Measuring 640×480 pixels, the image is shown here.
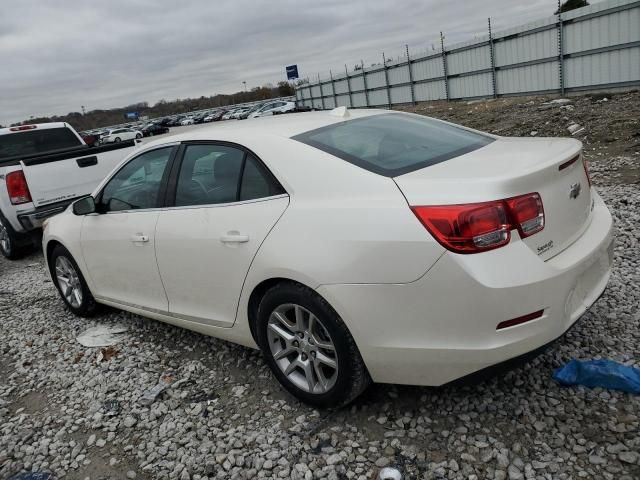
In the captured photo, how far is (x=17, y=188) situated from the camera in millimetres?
7035

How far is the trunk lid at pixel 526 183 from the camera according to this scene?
2.36 metres

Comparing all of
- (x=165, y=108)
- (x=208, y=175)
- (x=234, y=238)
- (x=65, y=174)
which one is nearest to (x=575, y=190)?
(x=234, y=238)

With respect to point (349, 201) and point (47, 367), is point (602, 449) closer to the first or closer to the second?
point (349, 201)

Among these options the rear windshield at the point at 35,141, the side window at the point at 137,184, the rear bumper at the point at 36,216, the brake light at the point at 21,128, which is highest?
the brake light at the point at 21,128

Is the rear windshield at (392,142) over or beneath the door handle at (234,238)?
over

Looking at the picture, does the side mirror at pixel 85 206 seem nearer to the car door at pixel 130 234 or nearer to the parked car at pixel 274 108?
the car door at pixel 130 234

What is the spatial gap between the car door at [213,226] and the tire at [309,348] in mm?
287

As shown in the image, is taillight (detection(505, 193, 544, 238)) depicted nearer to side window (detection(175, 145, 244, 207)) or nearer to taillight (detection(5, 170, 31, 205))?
side window (detection(175, 145, 244, 207))

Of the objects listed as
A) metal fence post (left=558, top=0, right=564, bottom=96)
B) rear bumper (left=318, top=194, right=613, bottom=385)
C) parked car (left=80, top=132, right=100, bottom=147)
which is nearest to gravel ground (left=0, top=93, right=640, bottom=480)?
rear bumper (left=318, top=194, right=613, bottom=385)

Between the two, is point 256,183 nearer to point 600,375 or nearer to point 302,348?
point 302,348

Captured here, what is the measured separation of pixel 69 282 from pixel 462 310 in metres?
4.02

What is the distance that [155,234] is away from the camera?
3.58m

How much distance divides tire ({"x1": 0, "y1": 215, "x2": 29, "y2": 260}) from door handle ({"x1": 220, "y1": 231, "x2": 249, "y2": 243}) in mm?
5877

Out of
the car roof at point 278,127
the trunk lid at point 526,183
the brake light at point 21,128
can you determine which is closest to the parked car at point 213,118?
the brake light at point 21,128
